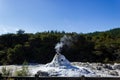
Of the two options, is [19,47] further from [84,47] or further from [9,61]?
[84,47]

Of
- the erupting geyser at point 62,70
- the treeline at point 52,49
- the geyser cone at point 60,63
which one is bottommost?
the erupting geyser at point 62,70

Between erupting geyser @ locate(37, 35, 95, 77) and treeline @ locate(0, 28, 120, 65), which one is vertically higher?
treeline @ locate(0, 28, 120, 65)

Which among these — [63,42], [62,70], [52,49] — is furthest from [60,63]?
[63,42]

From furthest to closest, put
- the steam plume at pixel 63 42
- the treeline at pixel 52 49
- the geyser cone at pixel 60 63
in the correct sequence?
the steam plume at pixel 63 42, the treeline at pixel 52 49, the geyser cone at pixel 60 63

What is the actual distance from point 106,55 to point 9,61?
11921 mm

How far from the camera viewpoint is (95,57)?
3953 centimetres

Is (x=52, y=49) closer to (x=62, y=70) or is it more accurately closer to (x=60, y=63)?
(x=60, y=63)

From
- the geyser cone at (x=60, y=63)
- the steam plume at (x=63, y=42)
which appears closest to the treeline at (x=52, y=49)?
the steam plume at (x=63, y=42)

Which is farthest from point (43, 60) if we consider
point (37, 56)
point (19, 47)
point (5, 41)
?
point (5, 41)

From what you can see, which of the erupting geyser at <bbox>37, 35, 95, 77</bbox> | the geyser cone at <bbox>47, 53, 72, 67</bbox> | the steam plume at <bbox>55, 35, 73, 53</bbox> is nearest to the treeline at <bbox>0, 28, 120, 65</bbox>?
the steam plume at <bbox>55, 35, 73, 53</bbox>

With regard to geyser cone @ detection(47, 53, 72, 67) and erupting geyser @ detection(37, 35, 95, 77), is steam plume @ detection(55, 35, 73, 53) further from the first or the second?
erupting geyser @ detection(37, 35, 95, 77)

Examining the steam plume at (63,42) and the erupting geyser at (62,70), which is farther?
the steam plume at (63,42)

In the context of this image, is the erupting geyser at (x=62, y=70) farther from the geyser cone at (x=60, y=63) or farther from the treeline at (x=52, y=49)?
the treeline at (x=52, y=49)

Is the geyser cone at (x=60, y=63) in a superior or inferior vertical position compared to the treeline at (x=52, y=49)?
inferior
